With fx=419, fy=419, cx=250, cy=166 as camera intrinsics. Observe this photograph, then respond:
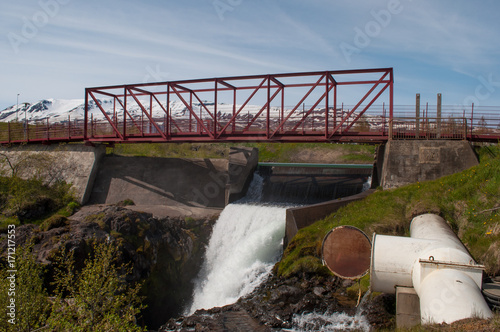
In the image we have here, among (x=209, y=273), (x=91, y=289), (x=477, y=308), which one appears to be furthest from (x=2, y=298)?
(x=209, y=273)

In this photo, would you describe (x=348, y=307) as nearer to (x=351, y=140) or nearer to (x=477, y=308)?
(x=477, y=308)

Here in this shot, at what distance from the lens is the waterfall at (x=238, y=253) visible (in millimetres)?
19797

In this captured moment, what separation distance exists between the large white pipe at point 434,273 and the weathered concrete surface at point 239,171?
52.2ft

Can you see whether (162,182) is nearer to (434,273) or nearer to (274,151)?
(274,151)

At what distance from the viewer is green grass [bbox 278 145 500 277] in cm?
1461

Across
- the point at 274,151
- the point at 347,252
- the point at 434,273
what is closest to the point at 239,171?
the point at 274,151

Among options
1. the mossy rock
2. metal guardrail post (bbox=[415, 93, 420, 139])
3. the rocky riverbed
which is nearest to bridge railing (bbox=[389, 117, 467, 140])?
metal guardrail post (bbox=[415, 93, 420, 139])

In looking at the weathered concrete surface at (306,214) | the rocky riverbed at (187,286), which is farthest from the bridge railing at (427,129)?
the rocky riverbed at (187,286)

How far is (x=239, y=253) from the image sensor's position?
21938 millimetres

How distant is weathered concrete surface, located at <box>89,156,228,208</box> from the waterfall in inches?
160

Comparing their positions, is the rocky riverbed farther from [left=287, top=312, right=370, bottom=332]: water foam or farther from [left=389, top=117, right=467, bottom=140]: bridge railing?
[left=389, top=117, right=467, bottom=140]: bridge railing

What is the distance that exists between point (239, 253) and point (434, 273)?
1334 centimetres

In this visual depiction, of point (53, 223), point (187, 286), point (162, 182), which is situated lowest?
point (187, 286)

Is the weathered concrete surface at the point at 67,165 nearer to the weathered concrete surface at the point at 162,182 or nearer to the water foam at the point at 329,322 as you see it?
the weathered concrete surface at the point at 162,182
